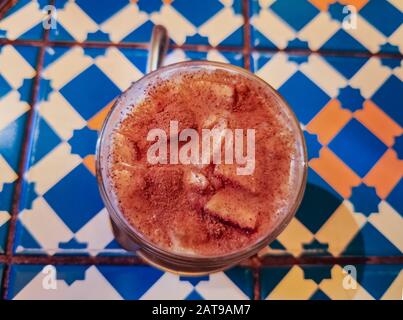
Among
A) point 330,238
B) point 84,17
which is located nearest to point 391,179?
point 330,238

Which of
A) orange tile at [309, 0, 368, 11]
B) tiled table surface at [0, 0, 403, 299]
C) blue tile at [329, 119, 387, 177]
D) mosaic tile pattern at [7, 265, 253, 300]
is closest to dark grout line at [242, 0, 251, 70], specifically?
tiled table surface at [0, 0, 403, 299]

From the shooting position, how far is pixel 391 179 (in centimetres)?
141

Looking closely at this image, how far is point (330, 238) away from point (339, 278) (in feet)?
0.41

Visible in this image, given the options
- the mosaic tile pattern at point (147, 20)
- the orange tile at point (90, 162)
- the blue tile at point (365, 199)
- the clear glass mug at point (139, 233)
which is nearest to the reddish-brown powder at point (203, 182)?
the clear glass mug at point (139, 233)

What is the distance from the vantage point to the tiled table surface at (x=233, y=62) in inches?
50.0

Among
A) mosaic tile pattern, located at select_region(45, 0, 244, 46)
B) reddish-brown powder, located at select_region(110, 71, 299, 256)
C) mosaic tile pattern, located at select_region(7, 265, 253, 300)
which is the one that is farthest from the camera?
mosaic tile pattern, located at select_region(45, 0, 244, 46)

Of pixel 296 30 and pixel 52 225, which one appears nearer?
pixel 52 225

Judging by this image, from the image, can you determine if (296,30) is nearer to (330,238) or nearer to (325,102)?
(325,102)

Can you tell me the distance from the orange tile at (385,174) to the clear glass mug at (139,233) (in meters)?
0.46

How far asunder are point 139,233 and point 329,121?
846mm

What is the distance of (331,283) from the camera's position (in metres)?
1.28

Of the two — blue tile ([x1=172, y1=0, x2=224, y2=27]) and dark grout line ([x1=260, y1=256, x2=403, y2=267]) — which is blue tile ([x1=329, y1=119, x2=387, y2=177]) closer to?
dark grout line ([x1=260, y1=256, x2=403, y2=267])

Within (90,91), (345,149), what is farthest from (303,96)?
(90,91)

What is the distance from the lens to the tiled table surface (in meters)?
1.27
